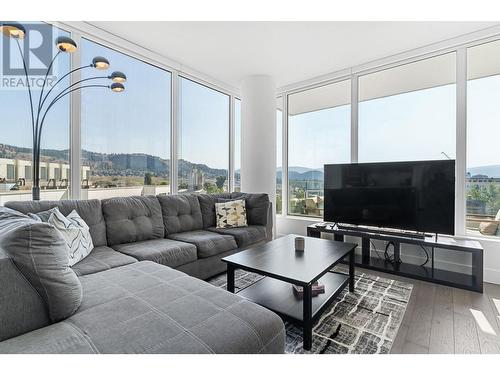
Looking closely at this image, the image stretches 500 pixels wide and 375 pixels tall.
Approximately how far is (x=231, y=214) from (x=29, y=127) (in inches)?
88.9

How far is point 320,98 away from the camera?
4.01 metres

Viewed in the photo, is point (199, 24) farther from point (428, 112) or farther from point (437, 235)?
point (437, 235)

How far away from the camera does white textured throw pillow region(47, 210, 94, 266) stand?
1.71 meters

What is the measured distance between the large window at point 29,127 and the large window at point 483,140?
14.7 ft

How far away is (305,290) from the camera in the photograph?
1.44 meters

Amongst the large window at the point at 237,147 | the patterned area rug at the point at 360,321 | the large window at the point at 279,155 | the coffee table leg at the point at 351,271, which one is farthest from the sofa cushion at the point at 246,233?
the large window at the point at 237,147

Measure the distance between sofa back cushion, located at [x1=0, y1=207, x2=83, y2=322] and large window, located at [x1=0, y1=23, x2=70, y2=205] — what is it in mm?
1763

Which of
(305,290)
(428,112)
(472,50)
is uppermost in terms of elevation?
(472,50)

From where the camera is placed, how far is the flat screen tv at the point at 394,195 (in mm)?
2541

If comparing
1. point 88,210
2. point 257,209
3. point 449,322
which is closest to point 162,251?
point 88,210

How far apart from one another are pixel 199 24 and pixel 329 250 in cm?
264

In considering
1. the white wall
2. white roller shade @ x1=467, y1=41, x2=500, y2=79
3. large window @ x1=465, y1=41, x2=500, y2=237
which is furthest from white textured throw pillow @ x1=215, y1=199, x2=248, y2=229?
Answer: white roller shade @ x1=467, y1=41, x2=500, y2=79
